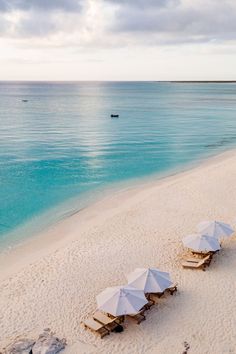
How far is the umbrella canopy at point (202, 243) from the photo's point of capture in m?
18.0

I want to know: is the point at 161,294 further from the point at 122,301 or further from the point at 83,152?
the point at 83,152

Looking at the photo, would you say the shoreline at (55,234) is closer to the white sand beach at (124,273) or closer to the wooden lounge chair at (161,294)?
the white sand beach at (124,273)

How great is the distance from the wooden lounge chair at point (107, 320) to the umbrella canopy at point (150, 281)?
5.43ft

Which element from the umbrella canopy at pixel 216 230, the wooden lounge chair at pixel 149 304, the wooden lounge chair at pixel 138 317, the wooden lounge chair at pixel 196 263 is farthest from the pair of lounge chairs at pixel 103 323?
the umbrella canopy at pixel 216 230

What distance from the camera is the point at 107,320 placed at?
13891 millimetres

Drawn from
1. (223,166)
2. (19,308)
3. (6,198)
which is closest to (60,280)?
(19,308)

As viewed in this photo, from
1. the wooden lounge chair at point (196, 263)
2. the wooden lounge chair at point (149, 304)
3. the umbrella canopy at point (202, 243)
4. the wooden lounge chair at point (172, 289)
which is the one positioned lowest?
the wooden lounge chair at point (149, 304)

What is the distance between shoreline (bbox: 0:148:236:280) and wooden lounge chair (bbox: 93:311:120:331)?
6.09 metres

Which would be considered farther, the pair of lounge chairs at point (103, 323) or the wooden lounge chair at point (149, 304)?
the wooden lounge chair at point (149, 304)

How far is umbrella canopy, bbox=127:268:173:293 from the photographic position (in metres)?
14.9

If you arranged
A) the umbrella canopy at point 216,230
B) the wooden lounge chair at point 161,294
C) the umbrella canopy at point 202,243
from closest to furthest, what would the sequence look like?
the wooden lounge chair at point 161,294 < the umbrella canopy at point 202,243 < the umbrella canopy at point 216,230

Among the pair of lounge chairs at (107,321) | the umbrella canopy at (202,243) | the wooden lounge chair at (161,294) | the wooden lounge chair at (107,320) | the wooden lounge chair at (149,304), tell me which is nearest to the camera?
the pair of lounge chairs at (107,321)

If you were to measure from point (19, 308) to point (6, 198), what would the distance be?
1549cm

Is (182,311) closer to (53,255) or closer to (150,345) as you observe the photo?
(150,345)
